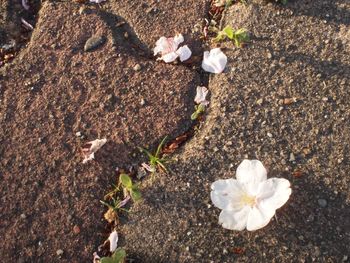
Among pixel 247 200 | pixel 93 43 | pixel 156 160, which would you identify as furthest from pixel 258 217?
pixel 93 43

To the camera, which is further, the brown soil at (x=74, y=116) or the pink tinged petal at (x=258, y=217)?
the brown soil at (x=74, y=116)

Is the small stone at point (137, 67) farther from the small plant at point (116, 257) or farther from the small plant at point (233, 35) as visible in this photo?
the small plant at point (116, 257)

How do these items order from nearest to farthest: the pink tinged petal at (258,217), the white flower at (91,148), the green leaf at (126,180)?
the pink tinged petal at (258,217) < the green leaf at (126,180) < the white flower at (91,148)

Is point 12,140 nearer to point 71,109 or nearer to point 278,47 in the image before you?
point 71,109

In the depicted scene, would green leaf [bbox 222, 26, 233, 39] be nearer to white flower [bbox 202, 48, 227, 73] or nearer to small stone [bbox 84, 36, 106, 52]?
white flower [bbox 202, 48, 227, 73]

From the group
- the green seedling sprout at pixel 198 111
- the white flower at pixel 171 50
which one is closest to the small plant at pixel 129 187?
the green seedling sprout at pixel 198 111

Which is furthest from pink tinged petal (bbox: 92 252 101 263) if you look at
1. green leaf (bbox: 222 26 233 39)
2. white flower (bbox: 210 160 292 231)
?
green leaf (bbox: 222 26 233 39)
